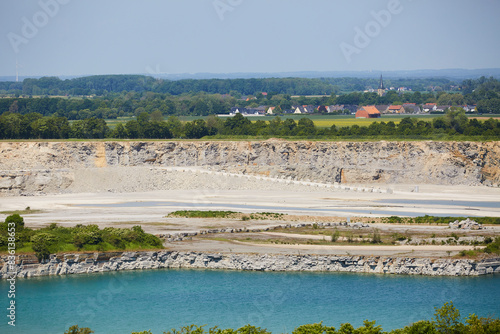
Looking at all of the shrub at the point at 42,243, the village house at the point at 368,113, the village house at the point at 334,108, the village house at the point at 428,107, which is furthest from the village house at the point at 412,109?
the shrub at the point at 42,243

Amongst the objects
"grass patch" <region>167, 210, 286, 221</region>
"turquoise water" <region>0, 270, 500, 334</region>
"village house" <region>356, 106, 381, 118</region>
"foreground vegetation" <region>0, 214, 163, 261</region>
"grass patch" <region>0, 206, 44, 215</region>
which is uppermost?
"village house" <region>356, 106, 381, 118</region>

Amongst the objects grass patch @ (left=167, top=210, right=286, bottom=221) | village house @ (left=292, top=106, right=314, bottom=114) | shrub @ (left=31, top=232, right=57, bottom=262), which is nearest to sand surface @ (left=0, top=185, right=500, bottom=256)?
grass patch @ (left=167, top=210, right=286, bottom=221)

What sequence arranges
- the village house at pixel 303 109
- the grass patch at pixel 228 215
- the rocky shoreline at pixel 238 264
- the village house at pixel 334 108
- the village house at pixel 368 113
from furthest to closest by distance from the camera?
the village house at pixel 303 109
the village house at pixel 334 108
the village house at pixel 368 113
the grass patch at pixel 228 215
the rocky shoreline at pixel 238 264

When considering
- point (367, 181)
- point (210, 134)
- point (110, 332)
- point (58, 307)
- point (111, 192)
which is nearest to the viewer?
point (110, 332)

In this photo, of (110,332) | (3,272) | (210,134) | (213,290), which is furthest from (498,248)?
(210,134)

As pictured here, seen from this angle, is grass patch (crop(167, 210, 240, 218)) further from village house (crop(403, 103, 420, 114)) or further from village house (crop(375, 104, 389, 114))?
village house (crop(403, 103, 420, 114))

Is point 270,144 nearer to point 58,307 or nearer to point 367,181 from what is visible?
point 367,181

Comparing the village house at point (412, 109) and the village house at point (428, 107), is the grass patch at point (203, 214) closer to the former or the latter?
the village house at point (412, 109)
